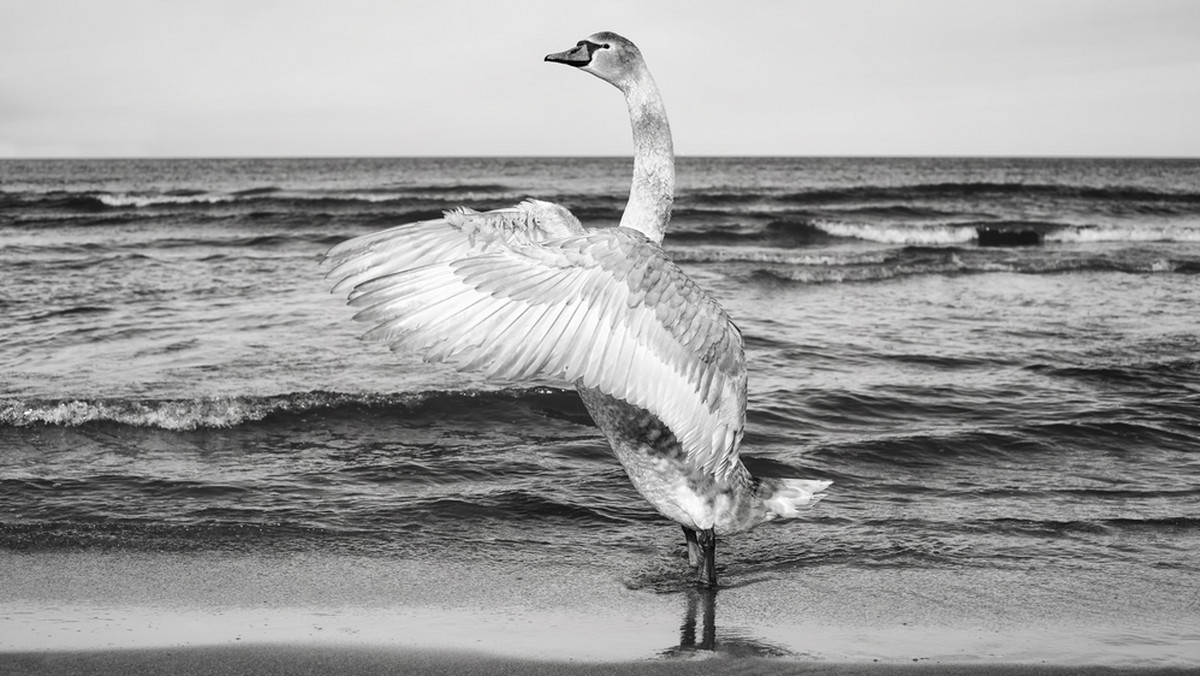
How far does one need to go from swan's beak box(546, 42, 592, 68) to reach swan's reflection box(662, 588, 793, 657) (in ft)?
6.98

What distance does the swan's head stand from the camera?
4.29m

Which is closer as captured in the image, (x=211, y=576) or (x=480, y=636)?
(x=480, y=636)

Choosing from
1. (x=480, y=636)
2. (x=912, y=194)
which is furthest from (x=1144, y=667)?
(x=912, y=194)

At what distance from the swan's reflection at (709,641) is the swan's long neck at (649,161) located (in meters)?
1.43

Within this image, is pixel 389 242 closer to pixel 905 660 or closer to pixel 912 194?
pixel 905 660

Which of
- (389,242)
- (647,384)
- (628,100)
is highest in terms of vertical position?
(628,100)

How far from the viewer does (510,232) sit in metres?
3.40

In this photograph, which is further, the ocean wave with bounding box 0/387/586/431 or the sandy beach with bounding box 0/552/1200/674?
the ocean wave with bounding box 0/387/586/431

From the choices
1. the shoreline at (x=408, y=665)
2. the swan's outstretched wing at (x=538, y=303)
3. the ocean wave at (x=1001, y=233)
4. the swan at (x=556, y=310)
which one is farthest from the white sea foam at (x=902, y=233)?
the swan's outstretched wing at (x=538, y=303)

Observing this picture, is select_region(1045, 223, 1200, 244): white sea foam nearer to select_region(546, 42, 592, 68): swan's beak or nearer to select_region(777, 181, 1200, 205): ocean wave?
select_region(777, 181, 1200, 205): ocean wave

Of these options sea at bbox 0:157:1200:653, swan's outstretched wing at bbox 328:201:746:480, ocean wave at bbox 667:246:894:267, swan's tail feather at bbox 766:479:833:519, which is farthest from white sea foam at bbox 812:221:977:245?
swan's outstretched wing at bbox 328:201:746:480

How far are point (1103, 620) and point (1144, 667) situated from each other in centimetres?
54

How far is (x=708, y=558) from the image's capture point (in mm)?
4598

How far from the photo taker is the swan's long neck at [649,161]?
416cm
